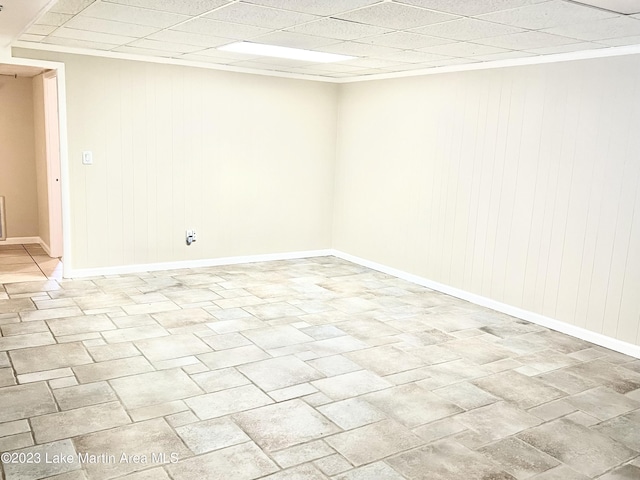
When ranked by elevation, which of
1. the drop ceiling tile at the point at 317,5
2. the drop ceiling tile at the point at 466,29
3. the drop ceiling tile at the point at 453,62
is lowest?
the drop ceiling tile at the point at 317,5

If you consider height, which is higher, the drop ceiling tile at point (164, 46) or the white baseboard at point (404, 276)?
the drop ceiling tile at point (164, 46)

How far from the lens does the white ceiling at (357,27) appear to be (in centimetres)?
310

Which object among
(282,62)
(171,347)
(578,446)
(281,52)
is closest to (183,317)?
(171,347)

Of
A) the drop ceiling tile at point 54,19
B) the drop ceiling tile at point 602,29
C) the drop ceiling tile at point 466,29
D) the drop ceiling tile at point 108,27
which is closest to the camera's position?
the drop ceiling tile at point 602,29

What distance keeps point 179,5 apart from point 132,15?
0.52 metres

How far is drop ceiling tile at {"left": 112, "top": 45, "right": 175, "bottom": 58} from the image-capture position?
5.02 meters

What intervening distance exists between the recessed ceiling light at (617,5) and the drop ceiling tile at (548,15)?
6 cm

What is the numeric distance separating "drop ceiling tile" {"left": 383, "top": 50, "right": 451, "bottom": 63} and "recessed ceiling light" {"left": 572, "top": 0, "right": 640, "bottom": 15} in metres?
1.79

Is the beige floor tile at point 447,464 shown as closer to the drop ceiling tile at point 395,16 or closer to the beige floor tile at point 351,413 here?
the beige floor tile at point 351,413

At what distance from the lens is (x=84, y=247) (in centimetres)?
554

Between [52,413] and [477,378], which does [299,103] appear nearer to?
[477,378]

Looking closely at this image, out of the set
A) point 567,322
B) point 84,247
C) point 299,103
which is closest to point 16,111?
point 84,247

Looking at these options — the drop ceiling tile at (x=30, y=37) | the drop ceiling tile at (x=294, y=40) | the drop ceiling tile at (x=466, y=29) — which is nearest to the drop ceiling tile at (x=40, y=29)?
the drop ceiling tile at (x=30, y=37)

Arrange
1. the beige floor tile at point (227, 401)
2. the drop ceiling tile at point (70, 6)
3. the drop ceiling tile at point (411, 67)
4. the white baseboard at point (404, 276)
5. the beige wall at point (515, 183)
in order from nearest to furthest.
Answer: the beige floor tile at point (227, 401) → the drop ceiling tile at point (70, 6) → the beige wall at point (515, 183) → the white baseboard at point (404, 276) → the drop ceiling tile at point (411, 67)
